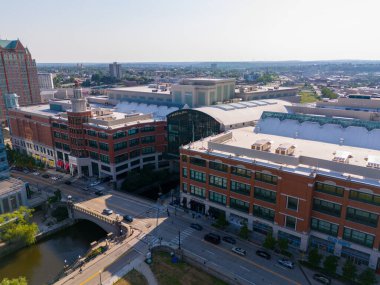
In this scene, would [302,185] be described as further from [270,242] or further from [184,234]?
[184,234]

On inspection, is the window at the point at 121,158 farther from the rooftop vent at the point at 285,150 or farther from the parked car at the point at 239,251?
the rooftop vent at the point at 285,150

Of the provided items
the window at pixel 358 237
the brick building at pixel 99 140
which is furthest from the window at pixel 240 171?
the brick building at pixel 99 140

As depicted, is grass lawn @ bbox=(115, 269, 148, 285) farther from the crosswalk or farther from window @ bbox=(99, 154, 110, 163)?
window @ bbox=(99, 154, 110, 163)

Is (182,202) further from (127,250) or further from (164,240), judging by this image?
(127,250)

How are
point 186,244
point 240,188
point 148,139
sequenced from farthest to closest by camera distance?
point 148,139, point 240,188, point 186,244

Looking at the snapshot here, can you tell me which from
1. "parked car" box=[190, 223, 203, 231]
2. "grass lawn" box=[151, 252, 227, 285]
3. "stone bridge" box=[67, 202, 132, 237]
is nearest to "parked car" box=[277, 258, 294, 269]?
"grass lawn" box=[151, 252, 227, 285]

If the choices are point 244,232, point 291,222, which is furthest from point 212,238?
point 291,222

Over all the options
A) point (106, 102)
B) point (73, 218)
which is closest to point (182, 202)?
point (73, 218)
